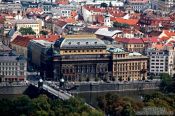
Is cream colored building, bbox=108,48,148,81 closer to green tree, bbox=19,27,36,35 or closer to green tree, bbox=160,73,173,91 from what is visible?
green tree, bbox=160,73,173,91

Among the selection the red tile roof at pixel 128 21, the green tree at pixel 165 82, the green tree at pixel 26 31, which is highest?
the green tree at pixel 26 31

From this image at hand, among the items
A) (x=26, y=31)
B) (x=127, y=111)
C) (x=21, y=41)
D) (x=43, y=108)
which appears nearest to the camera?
(x=127, y=111)

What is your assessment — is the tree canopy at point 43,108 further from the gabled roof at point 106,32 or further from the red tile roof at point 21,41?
the gabled roof at point 106,32

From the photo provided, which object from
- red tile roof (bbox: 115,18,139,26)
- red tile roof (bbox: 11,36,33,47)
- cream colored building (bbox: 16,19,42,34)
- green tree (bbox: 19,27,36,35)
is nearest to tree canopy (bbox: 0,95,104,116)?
red tile roof (bbox: 11,36,33,47)

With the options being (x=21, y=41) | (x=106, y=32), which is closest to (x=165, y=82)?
(x=21, y=41)

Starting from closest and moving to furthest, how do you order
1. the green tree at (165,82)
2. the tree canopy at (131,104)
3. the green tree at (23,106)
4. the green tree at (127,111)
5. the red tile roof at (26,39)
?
the green tree at (127,111) < the tree canopy at (131,104) < the green tree at (23,106) < the green tree at (165,82) < the red tile roof at (26,39)

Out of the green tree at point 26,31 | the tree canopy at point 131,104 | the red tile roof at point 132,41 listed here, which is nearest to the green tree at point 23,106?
the tree canopy at point 131,104

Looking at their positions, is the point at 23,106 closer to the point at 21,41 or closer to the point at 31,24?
the point at 21,41

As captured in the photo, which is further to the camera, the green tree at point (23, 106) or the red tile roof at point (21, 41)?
the red tile roof at point (21, 41)
